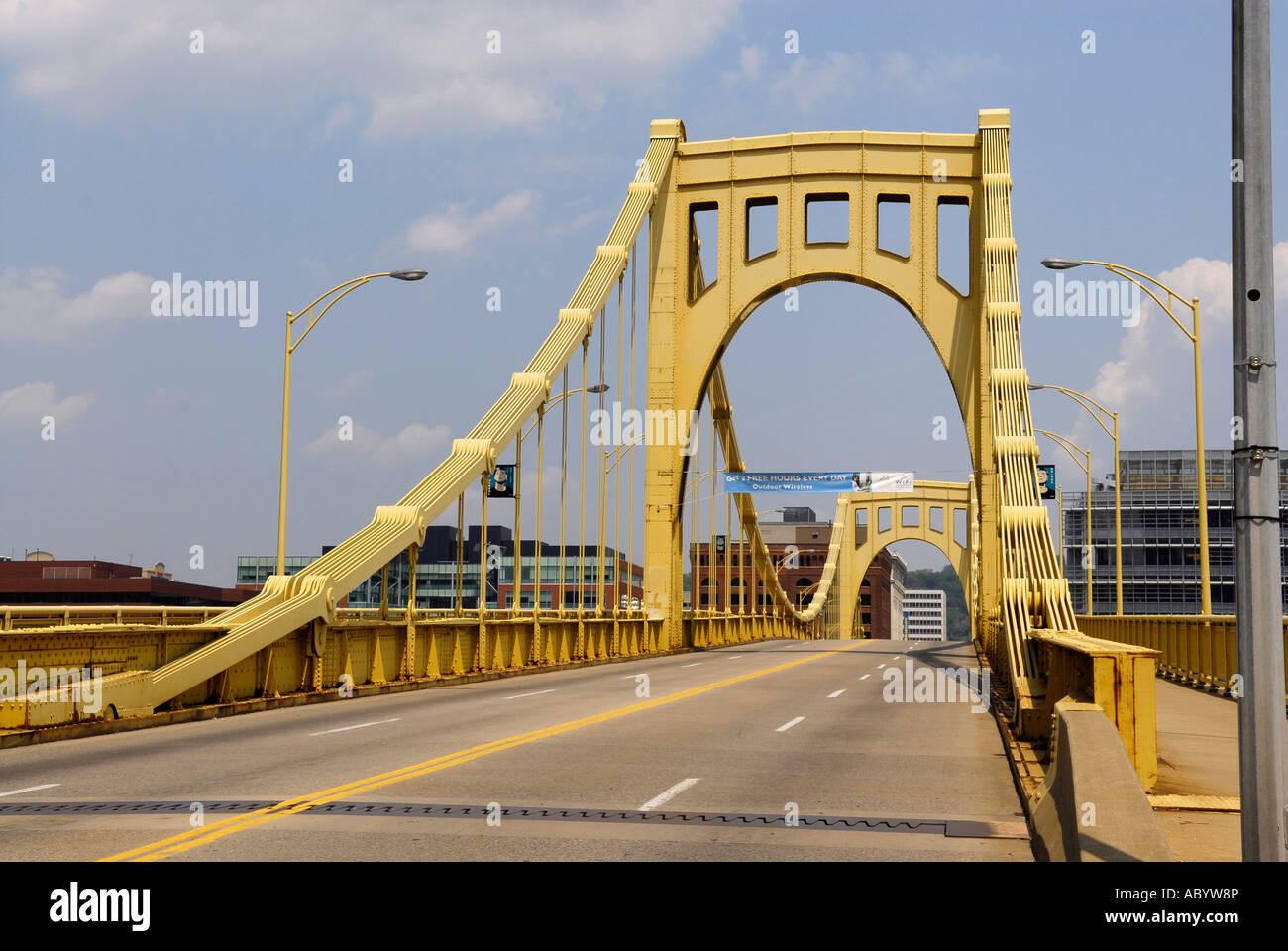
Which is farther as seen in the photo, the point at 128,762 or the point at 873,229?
the point at 873,229

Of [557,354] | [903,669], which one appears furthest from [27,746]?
[903,669]

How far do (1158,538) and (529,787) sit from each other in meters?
134

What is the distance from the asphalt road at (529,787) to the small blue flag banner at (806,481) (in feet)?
138

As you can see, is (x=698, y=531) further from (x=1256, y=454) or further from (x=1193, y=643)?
(x=1256, y=454)

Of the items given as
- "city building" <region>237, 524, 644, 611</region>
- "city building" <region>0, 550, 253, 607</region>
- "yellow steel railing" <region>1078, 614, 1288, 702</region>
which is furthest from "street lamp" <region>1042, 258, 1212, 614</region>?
"city building" <region>237, 524, 644, 611</region>

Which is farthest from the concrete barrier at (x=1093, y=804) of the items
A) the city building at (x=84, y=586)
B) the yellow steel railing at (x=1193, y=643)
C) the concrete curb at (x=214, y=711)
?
the city building at (x=84, y=586)

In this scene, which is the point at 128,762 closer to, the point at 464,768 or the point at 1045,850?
the point at 464,768

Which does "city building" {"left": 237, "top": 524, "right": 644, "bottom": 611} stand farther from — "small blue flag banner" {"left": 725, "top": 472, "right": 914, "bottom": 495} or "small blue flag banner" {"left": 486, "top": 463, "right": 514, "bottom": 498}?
"small blue flag banner" {"left": 486, "top": 463, "right": 514, "bottom": 498}

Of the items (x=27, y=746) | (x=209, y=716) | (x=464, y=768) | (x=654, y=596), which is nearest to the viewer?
(x=464, y=768)

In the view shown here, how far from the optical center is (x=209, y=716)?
20.1 meters

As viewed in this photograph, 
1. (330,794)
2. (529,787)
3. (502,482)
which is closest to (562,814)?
(529,787)

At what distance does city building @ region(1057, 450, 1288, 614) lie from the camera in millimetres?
129750

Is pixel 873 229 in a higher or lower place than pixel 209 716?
higher
